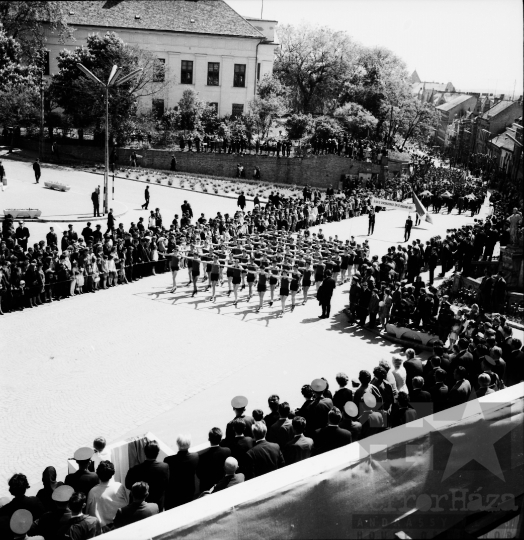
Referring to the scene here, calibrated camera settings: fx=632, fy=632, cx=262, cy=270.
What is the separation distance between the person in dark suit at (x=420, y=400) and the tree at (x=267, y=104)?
46.4 m

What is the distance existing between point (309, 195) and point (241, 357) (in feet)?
85.3

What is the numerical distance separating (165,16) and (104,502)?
5810cm

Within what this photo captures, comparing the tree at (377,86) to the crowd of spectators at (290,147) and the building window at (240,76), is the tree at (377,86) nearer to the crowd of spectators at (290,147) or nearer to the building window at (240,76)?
the crowd of spectators at (290,147)

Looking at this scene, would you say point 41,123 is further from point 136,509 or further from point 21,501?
point 136,509

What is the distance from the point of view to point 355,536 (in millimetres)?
5363

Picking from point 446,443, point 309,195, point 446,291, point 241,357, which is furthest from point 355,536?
point 309,195

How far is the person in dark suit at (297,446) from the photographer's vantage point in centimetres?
759

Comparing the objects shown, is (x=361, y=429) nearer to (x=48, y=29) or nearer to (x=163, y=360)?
(x=163, y=360)

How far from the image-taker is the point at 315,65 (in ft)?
192

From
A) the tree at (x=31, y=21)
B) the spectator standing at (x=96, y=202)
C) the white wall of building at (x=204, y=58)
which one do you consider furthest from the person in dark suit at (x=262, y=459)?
the white wall of building at (x=204, y=58)

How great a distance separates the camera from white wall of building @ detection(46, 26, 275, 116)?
57250 mm

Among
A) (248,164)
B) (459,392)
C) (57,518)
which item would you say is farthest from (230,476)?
(248,164)

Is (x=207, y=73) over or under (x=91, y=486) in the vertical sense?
over

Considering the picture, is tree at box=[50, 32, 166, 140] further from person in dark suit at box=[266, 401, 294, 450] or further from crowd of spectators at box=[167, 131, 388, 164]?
person in dark suit at box=[266, 401, 294, 450]
